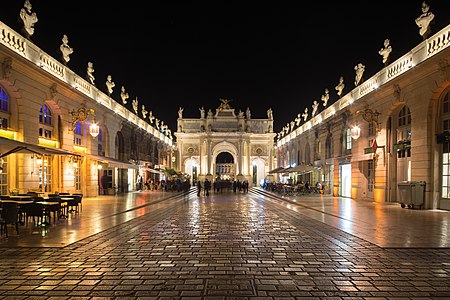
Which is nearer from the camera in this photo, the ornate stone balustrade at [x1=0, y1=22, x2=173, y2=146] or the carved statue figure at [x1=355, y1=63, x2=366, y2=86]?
the ornate stone balustrade at [x1=0, y1=22, x2=173, y2=146]

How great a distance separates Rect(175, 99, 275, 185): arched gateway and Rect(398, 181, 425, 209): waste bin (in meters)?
50.0

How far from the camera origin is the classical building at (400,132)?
624 inches

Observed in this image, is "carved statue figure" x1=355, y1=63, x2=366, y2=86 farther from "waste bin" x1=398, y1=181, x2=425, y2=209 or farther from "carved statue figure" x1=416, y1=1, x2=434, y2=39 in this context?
"waste bin" x1=398, y1=181, x2=425, y2=209

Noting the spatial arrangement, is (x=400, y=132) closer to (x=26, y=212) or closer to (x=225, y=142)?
(x=26, y=212)

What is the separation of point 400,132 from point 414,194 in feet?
14.9

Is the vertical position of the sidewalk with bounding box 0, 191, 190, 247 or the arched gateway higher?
the arched gateway

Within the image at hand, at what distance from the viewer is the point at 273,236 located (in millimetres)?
9500

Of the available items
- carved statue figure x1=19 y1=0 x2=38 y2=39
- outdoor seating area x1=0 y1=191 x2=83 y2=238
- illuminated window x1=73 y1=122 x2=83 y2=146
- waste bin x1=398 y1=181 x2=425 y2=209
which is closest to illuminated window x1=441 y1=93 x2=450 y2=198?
waste bin x1=398 y1=181 x2=425 y2=209

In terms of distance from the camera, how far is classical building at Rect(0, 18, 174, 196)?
15.5 metres

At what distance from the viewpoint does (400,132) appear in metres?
19.6

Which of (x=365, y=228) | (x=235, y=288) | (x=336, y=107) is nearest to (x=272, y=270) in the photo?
(x=235, y=288)

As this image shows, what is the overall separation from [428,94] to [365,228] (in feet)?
29.1

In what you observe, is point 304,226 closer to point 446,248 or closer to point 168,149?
point 446,248

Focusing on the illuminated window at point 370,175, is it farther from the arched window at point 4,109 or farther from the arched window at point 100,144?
the arched window at point 4,109
